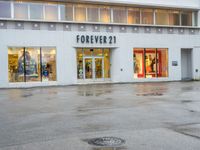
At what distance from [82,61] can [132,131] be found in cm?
2366

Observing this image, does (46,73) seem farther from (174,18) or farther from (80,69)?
(174,18)

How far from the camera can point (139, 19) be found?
3381cm

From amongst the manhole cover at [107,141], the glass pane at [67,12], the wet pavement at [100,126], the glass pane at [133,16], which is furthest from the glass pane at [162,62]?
the manhole cover at [107,141]

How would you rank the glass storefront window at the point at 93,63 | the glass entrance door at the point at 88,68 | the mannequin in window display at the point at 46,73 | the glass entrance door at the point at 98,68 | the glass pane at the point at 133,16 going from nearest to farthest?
the mannequin in window display at the point at 46,73, the glass storefront window at the point at 93,63, the glass entrance door at the point at 88,68, the glass entrance door at the point at 98,68, the glass pane at the point at 133,16

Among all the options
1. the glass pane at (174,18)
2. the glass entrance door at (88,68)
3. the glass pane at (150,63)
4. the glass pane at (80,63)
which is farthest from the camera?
the glass pane at (174,18)

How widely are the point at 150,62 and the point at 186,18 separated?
19.3 ft

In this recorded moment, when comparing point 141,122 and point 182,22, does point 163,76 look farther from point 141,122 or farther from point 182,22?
point 141,122

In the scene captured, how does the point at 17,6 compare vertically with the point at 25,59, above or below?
above

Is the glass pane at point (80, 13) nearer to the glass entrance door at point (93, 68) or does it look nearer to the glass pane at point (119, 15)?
the glass pane at point (119, 15)

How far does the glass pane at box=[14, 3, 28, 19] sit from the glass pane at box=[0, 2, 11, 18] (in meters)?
0.56

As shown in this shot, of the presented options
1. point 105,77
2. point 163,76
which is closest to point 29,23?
point 105,77

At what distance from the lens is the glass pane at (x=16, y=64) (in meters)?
28.8

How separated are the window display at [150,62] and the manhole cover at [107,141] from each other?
25.9m

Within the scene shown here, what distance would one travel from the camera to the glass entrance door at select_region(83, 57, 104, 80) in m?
32.5
